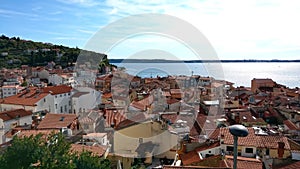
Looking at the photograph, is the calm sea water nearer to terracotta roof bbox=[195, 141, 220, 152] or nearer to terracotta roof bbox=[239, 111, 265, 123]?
terracotta roof bbox=[239, 111, 265, 123]

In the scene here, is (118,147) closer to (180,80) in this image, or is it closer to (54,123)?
(54,123)

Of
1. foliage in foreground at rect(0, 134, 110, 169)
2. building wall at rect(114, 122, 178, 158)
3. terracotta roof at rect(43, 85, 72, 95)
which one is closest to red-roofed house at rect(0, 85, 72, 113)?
terracotta roof at rect(43, 85, 72, 95)

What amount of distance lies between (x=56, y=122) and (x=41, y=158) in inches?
210

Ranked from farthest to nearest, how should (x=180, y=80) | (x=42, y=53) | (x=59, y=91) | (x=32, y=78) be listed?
1. (x=42, y=53)
2. (x=32, y=78)
3. (x=180, y=80)
4. (x=59, y=91)

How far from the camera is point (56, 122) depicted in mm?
11898

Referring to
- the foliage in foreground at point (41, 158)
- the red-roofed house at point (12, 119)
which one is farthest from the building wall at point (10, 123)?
the foliage in foreground at point (41, 158)

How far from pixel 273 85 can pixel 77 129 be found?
2287 centimetres

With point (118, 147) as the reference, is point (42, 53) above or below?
above

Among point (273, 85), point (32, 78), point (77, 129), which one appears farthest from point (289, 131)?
point (32, 78)

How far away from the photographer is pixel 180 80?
93.8 feet

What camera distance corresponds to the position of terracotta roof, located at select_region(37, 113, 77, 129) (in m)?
11.6

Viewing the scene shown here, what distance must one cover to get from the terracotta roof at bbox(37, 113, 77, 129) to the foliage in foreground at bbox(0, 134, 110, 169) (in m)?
4.44

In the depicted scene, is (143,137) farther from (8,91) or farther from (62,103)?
(8,91)

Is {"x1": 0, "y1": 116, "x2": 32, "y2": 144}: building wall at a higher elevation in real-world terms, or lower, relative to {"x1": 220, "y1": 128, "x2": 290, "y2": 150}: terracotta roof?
lower
